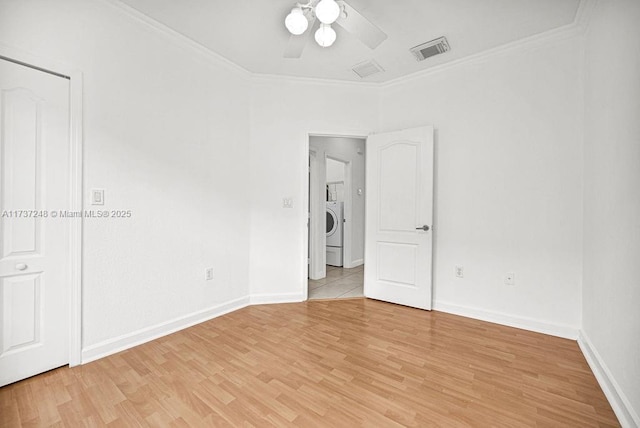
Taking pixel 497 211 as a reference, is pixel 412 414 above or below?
below

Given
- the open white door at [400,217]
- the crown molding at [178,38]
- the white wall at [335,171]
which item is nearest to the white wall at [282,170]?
the crown molding at [178,38]

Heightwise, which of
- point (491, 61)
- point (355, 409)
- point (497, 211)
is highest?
point (491, 61)

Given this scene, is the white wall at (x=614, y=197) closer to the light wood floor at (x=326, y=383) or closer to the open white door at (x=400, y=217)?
the light wood floor at (x=326, y=383)

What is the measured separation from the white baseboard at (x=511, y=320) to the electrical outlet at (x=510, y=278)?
31 centimetres

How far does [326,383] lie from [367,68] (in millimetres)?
2995

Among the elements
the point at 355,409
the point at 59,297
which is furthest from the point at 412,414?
the point at 59,297

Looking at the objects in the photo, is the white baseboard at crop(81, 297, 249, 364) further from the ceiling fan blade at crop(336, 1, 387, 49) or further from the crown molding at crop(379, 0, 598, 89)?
the crown molding at crop(379, 0, 598, 89)

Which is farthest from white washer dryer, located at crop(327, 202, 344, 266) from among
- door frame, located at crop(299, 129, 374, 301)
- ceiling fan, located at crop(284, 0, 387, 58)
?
ceiling fan, located at crop(284, 0, 387, 58)

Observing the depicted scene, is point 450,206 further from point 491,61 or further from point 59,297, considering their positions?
point 59,297

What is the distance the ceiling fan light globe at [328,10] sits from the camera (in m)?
1.63

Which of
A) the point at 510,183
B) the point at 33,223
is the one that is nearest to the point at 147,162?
the point at 33,223

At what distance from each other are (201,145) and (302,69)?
139 cm

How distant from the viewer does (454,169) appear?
3.02 meters

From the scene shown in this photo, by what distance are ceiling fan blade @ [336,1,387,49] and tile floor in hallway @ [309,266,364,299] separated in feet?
9.03
